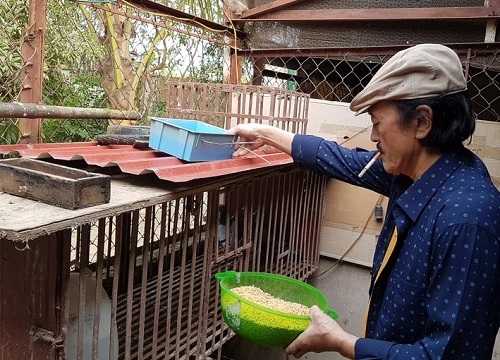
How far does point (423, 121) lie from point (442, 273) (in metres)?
0.44

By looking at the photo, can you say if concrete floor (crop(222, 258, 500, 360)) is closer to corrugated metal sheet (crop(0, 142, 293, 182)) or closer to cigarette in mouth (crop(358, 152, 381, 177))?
corrugated metal sheet (crop(0, 142, 293, 182))

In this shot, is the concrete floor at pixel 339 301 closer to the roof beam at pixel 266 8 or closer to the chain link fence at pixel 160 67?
the chain link fence at pixel 160 67

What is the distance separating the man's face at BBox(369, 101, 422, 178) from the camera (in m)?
1.48

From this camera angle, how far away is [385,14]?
12.1ft

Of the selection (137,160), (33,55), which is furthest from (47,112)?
(137,160)

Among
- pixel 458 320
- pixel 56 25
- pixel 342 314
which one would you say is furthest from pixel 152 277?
pixel 56 25

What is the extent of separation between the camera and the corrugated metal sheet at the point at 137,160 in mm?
1747

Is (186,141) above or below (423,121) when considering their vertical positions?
below

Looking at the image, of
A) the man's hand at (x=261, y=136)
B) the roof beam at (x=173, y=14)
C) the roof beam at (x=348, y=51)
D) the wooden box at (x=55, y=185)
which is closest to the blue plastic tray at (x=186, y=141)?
the man's hand at (x=261, y=136)

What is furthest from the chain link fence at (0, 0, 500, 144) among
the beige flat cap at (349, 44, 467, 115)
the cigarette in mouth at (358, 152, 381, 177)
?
the beige flat cap at (349, 44, 467, 115)

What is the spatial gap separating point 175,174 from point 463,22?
9.18 ft

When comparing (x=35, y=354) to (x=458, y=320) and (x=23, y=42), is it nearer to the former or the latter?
(x=458, y=320)

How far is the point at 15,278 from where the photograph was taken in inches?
58.1

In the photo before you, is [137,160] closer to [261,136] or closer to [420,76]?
[261,136]
